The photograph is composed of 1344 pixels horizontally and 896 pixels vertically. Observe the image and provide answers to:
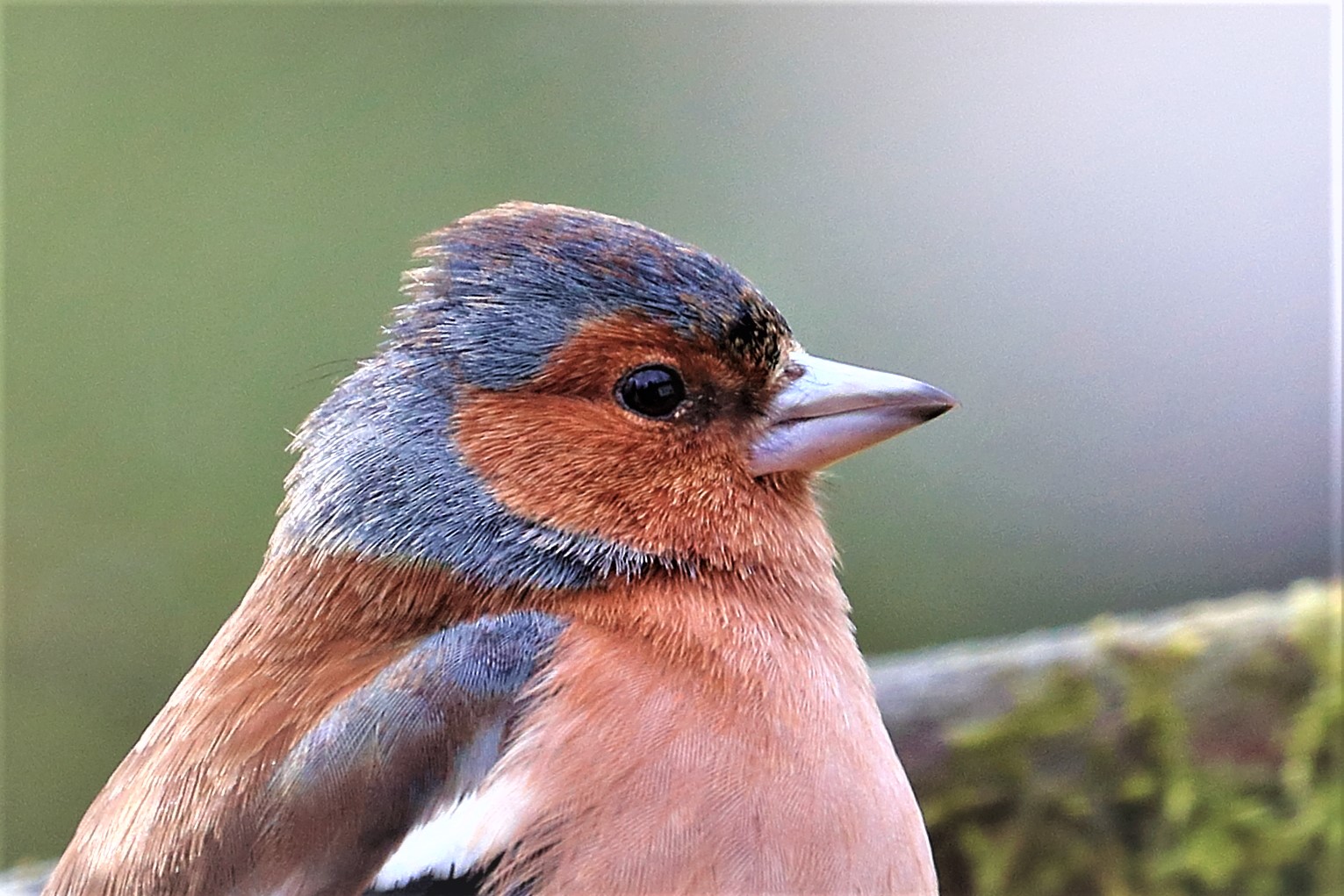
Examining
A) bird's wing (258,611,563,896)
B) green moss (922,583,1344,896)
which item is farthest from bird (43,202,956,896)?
green moss (922,583,1344,896)

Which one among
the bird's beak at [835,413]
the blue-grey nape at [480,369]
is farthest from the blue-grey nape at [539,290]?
the bird's beak at [835,413]

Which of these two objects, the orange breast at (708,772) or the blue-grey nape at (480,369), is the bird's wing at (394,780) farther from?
the blue-grey nape at (480,369)

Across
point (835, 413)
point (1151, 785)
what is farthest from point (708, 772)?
point (1151, 785)

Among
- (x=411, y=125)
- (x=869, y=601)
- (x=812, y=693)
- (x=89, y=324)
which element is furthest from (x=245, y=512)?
(x=812, y=693)

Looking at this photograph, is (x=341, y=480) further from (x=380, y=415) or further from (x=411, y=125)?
(x=411, y=125)

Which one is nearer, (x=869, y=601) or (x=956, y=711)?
(x=956, y=711)

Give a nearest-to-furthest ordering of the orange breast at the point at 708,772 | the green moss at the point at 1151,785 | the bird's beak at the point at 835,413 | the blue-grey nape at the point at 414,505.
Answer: the orange breast at the point at 708,772 → the blue-grey nape at the point at 414,505 → the bird's beak at the point at 835,413 → the green moss at the point at 1151,785

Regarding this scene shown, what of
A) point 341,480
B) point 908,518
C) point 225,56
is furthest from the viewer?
point 908,518
